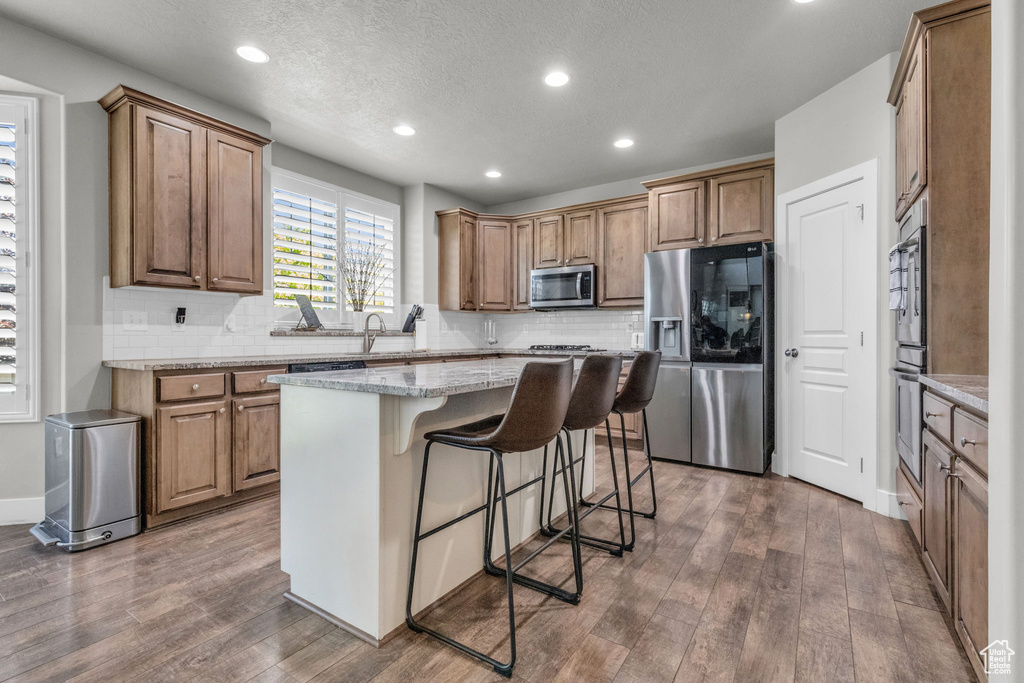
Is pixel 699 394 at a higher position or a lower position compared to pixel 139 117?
lower

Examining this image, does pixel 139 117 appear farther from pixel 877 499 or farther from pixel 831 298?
pixel 877 499

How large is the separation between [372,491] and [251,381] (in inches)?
73.2

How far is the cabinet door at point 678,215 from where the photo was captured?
419 centimetres

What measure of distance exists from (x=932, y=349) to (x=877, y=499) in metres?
1.20

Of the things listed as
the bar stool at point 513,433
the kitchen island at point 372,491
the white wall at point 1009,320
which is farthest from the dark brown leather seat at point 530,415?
the white wall at point 1009,320

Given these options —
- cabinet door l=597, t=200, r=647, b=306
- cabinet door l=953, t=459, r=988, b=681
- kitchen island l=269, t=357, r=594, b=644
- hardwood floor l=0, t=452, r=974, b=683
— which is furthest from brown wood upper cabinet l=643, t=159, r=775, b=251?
kitchen island l=269, t=357, r=594, b=644

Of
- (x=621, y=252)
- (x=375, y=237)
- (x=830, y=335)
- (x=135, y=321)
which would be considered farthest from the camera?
(x=375, y=237)

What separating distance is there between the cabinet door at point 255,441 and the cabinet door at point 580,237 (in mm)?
3326

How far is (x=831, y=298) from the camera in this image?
3232 mm

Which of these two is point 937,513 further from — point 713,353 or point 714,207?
point 714,207

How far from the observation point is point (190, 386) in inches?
107

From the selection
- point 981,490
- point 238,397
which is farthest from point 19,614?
point 981,490

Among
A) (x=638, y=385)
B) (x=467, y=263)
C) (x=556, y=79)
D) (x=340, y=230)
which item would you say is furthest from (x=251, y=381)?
(x=467, y=263)

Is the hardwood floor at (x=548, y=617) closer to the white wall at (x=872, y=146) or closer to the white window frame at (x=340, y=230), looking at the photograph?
the white wall at (x=872, y=146)
